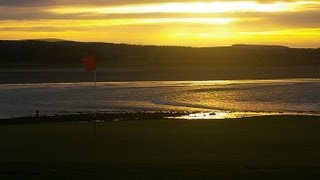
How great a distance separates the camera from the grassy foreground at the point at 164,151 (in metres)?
14.7

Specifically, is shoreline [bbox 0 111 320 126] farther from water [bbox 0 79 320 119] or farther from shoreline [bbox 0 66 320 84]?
shoreline [bbox 0 66 320 84]

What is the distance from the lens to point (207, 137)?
73.6 feet

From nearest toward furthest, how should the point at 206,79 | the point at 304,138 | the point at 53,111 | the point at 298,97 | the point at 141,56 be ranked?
the point at 304,138, the point at 53,111, the point at 298,97, the point at 206,79, the point at 141,56

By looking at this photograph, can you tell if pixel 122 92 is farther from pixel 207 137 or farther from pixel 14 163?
pixel 14 163

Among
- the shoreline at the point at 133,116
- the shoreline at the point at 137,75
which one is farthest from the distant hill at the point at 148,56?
the shoreline at the point at 133,116

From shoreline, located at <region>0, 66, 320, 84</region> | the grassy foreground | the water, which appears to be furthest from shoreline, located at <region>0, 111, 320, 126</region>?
shoreline, located at <region>0, 66, 320, 84</region>

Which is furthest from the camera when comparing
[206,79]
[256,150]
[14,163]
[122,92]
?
[206,79]

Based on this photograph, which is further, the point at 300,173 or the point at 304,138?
the point at 304,138

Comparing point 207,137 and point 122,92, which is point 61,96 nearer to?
point 122,92

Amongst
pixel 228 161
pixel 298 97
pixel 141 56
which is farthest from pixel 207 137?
pixel 141 56

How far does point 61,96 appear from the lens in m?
50.2

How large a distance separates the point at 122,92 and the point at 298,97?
1262 centimetres

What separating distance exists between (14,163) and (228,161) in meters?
4.49

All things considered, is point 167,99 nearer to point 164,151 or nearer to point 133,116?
point 133,116
